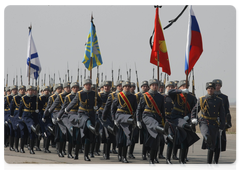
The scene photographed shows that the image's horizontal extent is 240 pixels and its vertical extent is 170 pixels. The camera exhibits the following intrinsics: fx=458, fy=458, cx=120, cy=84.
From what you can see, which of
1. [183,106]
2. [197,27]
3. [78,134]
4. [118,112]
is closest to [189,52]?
[197,27]

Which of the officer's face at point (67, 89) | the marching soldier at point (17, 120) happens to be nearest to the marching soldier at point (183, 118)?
the officer's face at point (67, 89)

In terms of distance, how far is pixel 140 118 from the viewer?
11.1m

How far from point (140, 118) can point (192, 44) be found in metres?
2.55

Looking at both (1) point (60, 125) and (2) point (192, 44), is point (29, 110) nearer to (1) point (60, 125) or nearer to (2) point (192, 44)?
(1) point (60, 125)

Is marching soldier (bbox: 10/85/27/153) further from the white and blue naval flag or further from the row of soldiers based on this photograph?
the white and blue naval flag

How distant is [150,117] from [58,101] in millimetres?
3666

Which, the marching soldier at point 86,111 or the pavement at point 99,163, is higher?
the marching soldier at point 86,111

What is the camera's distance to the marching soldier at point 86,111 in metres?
11.7

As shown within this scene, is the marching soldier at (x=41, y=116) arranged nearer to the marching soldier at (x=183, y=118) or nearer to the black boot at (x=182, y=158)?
the marching soldier at (x=183, y=118)

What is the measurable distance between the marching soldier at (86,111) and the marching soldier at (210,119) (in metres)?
2.71

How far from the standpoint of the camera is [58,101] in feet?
44.8

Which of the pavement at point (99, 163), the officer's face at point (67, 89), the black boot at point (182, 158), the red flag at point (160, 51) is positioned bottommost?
the pavement at point (99, 163)

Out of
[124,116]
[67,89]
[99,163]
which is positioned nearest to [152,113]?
[124,116]

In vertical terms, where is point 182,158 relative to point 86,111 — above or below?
below
